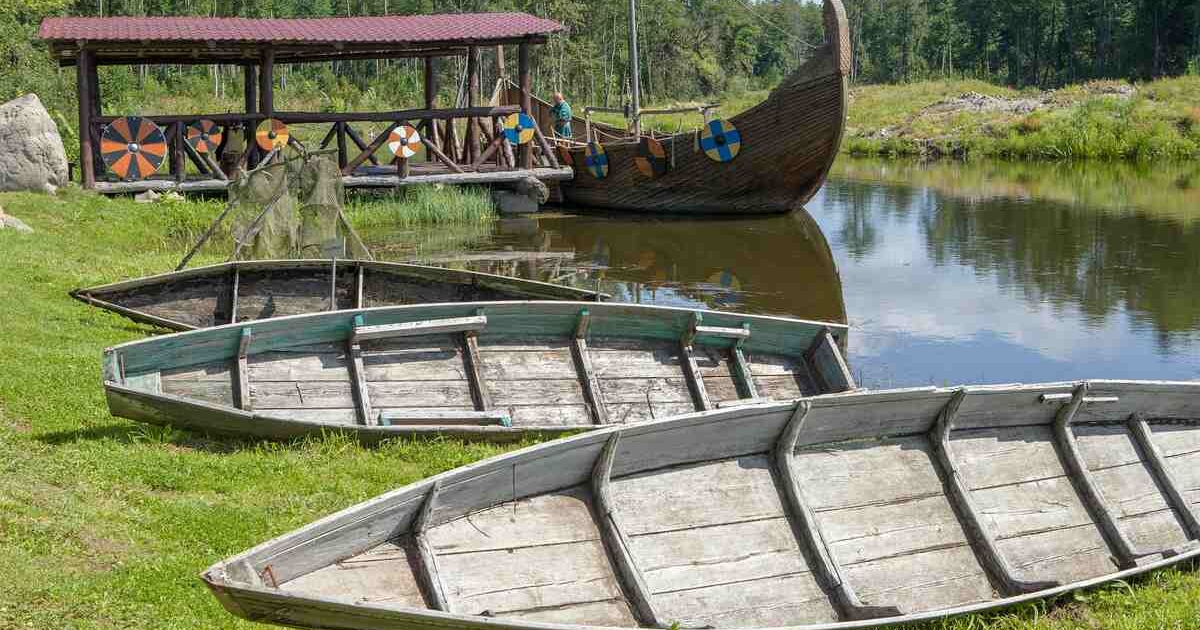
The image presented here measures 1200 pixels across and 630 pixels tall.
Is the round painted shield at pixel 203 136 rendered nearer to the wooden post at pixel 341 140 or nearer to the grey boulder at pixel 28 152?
the wooden post at pixel 341 140

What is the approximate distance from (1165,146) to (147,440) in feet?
110

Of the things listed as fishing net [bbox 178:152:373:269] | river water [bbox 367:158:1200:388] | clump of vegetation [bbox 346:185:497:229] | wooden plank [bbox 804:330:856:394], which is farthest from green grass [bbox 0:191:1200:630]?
clump of vegetation [bbox 346:185:497:229]

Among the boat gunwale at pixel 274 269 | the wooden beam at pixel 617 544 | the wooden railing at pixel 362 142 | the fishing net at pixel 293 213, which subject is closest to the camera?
the wooden beam at pixel 617 544

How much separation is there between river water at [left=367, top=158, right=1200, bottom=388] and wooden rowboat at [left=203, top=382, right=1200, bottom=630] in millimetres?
4613

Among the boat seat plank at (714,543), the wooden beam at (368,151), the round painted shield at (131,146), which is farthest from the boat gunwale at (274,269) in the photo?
the wooden beam at (368,151)

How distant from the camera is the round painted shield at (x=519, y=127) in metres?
21.6

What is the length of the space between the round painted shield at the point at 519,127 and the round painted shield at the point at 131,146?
20.0 feet

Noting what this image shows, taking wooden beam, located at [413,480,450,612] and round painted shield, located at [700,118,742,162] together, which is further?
round painted shield, located at [700,118,742,162]

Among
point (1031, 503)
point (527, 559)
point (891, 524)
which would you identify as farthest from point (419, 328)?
point (1031, 503)

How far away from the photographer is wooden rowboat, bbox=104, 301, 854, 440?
7.48 meters

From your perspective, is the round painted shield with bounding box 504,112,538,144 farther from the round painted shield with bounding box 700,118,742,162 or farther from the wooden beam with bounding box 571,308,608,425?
the wooden beam with bounding box 571,308,608,425

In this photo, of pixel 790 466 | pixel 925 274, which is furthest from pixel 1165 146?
pixel 790 466

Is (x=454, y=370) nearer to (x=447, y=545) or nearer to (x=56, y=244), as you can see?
(x=447, y=545)

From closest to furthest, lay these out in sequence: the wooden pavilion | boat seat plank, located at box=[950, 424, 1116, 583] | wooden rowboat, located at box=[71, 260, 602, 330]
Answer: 1. boat seat plank, located at box=[950, 424, 1116, 583]
2. wooden rowboat, located at box=[71, 260, 602, 330]
3. the wooden pavilion
